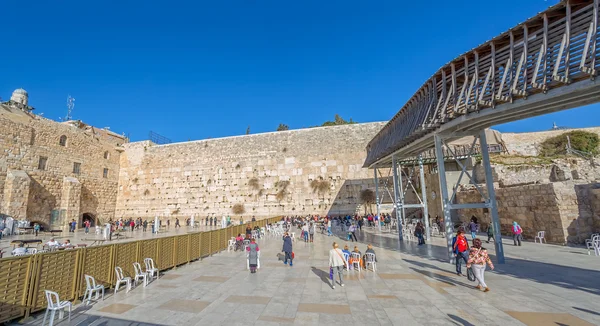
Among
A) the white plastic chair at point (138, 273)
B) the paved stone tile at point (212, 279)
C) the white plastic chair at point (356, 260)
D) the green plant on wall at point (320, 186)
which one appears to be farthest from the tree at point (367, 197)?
the white plastic chair at point (138, 273)

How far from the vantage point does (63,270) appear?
15.0 ft

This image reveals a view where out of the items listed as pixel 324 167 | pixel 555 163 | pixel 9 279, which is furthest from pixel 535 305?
pixel 324 167

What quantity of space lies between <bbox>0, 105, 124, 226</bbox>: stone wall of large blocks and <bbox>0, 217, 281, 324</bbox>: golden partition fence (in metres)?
19.0

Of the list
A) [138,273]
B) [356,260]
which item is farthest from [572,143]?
[138,273]

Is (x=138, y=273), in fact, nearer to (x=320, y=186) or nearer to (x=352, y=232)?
(x=352, y=232)

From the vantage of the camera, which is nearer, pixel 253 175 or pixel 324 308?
pixel 324 308

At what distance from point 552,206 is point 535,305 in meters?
8.79

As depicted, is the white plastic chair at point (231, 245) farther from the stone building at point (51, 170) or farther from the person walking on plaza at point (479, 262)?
the stone building at point (51, 170)

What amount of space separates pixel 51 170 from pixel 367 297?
27014 mm

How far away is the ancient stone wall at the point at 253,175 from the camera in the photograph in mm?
22562

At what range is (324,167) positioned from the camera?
75.9 ft

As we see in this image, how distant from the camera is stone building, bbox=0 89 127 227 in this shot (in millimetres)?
18000

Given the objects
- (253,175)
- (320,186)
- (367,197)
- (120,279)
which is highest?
(253,175)

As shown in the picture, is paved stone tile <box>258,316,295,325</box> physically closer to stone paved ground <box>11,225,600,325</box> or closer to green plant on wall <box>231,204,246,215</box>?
stone paved ground <box>11,225,600,325</box>
